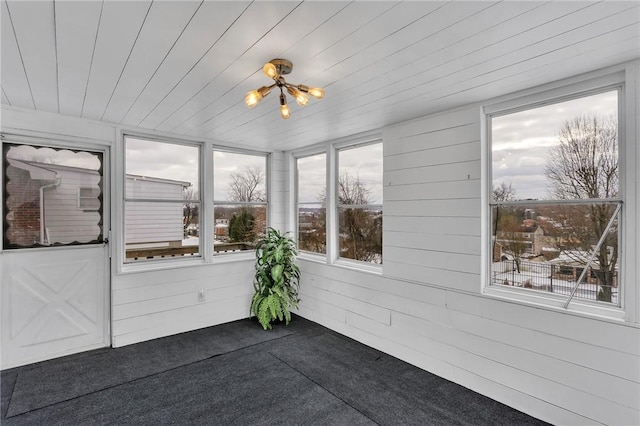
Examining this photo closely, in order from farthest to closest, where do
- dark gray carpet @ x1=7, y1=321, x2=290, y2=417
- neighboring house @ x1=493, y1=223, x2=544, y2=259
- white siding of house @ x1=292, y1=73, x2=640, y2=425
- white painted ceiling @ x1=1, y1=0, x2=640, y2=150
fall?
dark gray carpet @ x1=7, y1=321, x2=290, y2=417
neighboring house @ x1=493, y1=223, x2=544, y2=259
white siding of house @ x1=292, y1=73, x2=640, y2=425
white painted ceiling @ x1=1, y1=0, x2=640, y2=150

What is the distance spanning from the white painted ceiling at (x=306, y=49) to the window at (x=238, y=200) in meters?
1.66

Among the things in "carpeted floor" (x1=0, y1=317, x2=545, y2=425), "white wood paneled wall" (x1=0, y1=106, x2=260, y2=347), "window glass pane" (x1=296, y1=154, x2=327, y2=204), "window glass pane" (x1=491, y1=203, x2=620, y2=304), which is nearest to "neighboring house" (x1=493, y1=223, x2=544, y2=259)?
"window glass pane" (x1=491, y1=203, x2=620, y2=304)

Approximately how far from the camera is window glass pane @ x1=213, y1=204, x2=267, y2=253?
457 centimetres

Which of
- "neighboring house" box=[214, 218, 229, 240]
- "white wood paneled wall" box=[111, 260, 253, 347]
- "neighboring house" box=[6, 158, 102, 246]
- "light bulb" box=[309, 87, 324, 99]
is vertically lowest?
"white wood paneled wall" box=[111, 260, 253, 347]

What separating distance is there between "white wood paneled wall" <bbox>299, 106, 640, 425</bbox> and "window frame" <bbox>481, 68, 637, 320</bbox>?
0.08m

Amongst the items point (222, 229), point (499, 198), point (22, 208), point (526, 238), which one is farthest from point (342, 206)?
point (22, 208)

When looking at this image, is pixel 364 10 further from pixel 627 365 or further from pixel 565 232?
pixel 627 365

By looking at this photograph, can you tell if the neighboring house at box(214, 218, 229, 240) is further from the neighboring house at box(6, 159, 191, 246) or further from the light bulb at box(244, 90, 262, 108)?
the light bulb at box(244, 90, 262, 108)

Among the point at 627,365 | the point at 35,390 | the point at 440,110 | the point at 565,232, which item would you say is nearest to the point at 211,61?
the point at 440,110

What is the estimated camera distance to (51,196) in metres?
3.40

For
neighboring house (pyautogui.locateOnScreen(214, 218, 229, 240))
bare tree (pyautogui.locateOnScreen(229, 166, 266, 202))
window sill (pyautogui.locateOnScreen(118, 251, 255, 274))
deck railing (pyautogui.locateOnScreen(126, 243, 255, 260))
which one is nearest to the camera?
window sill (pyautogui.locateOnScreen(118, 251, 255, 274))

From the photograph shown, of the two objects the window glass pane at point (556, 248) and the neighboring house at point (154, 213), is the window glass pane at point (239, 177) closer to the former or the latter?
the neighboring house at point (154, 213)

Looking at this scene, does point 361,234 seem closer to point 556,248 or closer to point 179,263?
point 556,248

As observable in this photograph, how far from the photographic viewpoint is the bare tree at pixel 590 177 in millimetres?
2217
